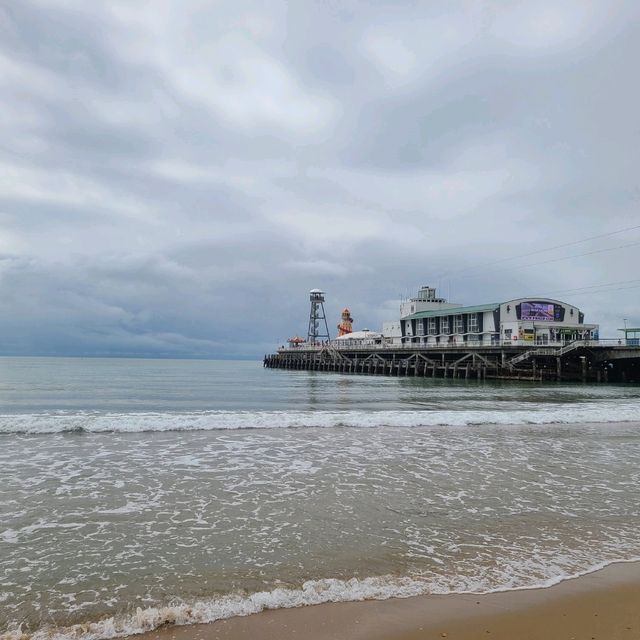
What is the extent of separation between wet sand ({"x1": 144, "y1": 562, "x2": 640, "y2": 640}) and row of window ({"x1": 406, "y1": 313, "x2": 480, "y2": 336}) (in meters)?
56.3

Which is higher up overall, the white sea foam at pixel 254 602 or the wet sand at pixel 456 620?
the white sea foam at pixel 254 602

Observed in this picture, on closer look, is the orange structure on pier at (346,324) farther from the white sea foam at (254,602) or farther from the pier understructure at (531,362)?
the white sea foam at (254,602)

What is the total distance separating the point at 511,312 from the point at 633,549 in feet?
173

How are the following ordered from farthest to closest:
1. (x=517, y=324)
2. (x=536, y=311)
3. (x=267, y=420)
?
(x=536, y=311) < (x=517, y=324) < (x=267, y=420)

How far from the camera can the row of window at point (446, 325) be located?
59469mm

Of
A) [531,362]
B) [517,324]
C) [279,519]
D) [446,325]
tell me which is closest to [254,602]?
[279,519]

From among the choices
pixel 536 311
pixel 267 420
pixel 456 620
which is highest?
pixel 536 311

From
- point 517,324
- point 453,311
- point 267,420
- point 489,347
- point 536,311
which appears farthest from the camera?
point 453,311

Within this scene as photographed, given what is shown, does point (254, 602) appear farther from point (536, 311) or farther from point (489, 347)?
point (536, 311)

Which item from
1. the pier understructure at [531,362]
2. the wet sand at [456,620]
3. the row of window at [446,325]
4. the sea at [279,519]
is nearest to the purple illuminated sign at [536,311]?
the row of window at [446,325]

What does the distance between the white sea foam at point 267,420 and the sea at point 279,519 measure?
0.46m

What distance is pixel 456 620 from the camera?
4.35m

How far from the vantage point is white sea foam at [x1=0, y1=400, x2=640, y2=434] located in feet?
50.5

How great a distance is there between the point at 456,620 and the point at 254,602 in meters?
1.83
